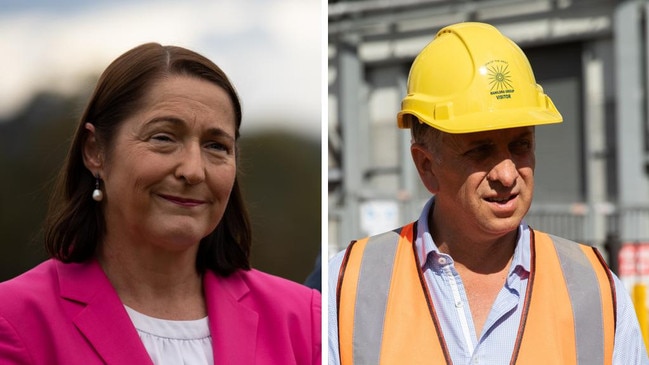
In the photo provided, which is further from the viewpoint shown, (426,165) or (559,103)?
(559,103)

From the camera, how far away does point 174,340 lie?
6.45 feet

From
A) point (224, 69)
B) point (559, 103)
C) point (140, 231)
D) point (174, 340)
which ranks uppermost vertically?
point (559, 103)

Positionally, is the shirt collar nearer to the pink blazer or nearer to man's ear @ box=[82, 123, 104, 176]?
the pink blazer

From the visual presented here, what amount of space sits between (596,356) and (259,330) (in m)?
0.72

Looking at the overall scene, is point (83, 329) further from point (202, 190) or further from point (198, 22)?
point (198, 22)

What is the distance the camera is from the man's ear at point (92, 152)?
1.91 m

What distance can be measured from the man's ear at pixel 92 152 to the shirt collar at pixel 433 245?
73cm

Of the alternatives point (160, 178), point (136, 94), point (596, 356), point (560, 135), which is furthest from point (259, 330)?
point (560, 135)

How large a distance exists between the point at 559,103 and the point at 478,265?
8.06 meters

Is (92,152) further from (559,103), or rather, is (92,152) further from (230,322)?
(559,103)

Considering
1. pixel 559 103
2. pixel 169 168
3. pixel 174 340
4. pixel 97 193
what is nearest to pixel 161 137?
pixel 169 168

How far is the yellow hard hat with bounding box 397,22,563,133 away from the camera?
197 centimetres

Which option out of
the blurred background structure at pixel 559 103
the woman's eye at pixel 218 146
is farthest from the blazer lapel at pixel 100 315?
the blurred background structure at pixel 559 103

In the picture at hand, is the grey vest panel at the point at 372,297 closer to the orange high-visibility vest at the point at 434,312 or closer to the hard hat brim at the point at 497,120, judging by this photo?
the orange high-visibility vest at the point at 434,312
